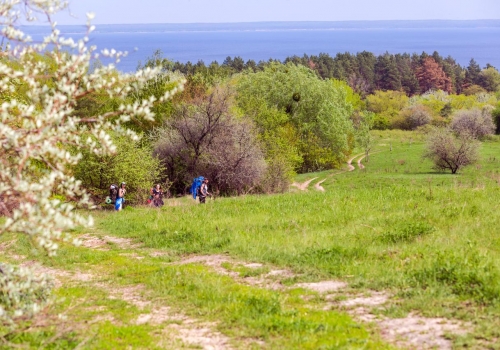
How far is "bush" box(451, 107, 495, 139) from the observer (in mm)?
102312

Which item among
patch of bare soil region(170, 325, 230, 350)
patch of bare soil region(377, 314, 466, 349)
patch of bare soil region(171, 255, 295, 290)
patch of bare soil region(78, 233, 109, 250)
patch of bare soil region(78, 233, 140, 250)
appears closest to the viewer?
patch of bare soil region(377, 314, 466, 349)

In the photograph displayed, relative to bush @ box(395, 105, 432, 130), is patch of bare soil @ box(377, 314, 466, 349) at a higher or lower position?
higher

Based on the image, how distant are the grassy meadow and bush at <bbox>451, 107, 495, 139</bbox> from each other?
8634 centimetres

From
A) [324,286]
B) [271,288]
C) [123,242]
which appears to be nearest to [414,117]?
[123,242]

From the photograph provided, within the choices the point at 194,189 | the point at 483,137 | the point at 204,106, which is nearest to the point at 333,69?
the point at 483,137

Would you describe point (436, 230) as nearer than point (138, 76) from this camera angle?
No

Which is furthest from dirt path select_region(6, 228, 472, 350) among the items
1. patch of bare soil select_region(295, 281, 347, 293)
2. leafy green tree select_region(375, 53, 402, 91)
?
leafy green tree select_region(375, 53, 402, 91)

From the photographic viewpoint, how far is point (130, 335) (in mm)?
8930

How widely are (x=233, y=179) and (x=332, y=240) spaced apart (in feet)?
87.0

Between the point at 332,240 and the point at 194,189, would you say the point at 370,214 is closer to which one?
the point at 332,240

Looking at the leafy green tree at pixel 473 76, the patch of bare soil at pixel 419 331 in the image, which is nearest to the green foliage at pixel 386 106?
the leafy green tree at pixel 473 76

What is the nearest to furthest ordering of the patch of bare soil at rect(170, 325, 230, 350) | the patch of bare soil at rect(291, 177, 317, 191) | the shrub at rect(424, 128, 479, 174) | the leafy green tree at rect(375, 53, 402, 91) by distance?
the patch of bare soil at rect(170, 325, 230, 350)
the patch of bare soil at rect(291, 177, 317, 191)
the shrub at rect(424, 128, 479, 174)
the leafy green tree at rect(375, 53, 402, 91)

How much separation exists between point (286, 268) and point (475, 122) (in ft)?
325

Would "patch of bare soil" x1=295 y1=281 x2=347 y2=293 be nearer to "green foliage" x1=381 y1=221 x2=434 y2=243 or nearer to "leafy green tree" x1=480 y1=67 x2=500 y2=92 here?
"green foliage" x1=381 y1=221 x2=434 y2=243
